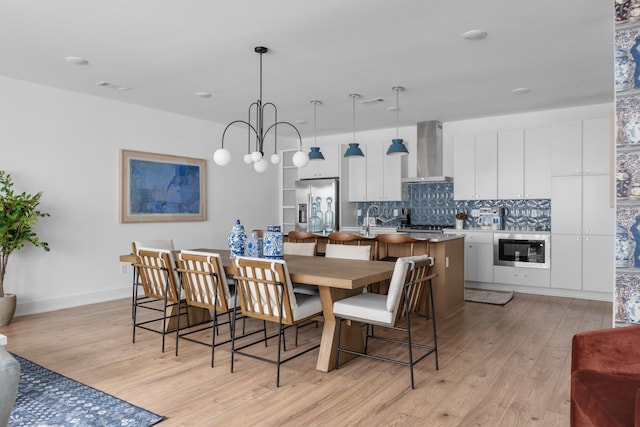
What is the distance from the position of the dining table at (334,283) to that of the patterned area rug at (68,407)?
1.08 meters

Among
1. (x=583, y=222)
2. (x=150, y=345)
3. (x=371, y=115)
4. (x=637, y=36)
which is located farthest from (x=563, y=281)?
(x=150, y=345)

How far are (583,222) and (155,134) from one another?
5.79 m

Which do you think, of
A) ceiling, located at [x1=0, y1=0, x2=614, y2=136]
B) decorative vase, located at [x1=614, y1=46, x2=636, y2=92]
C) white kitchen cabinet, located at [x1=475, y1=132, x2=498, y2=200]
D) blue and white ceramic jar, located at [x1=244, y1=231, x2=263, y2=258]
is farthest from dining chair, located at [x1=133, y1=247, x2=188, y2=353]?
white kitchen cabinet, located at [x1=475, y1=132, x2=498, y2=200]

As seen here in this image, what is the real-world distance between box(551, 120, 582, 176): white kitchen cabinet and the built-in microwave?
90 centimetres

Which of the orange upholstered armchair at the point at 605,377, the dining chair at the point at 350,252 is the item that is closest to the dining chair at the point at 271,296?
the dining chair at the point at 350,252

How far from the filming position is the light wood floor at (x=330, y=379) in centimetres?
253

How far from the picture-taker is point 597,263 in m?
5.59

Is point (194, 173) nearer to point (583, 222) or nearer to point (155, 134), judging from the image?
point (155, 134)

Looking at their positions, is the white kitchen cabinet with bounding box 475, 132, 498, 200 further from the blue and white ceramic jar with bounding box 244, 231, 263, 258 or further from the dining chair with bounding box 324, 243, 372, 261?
the blue and white ceramic jar with bounding box 244, 231, 263, 258

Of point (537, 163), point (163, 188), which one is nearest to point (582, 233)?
point (537, 163)

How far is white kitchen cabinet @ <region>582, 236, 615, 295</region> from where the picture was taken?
18.1ft

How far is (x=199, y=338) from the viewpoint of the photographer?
4.01 metres

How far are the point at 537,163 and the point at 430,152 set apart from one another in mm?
1499

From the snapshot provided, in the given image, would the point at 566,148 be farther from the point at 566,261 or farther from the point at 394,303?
the point at 394,303
